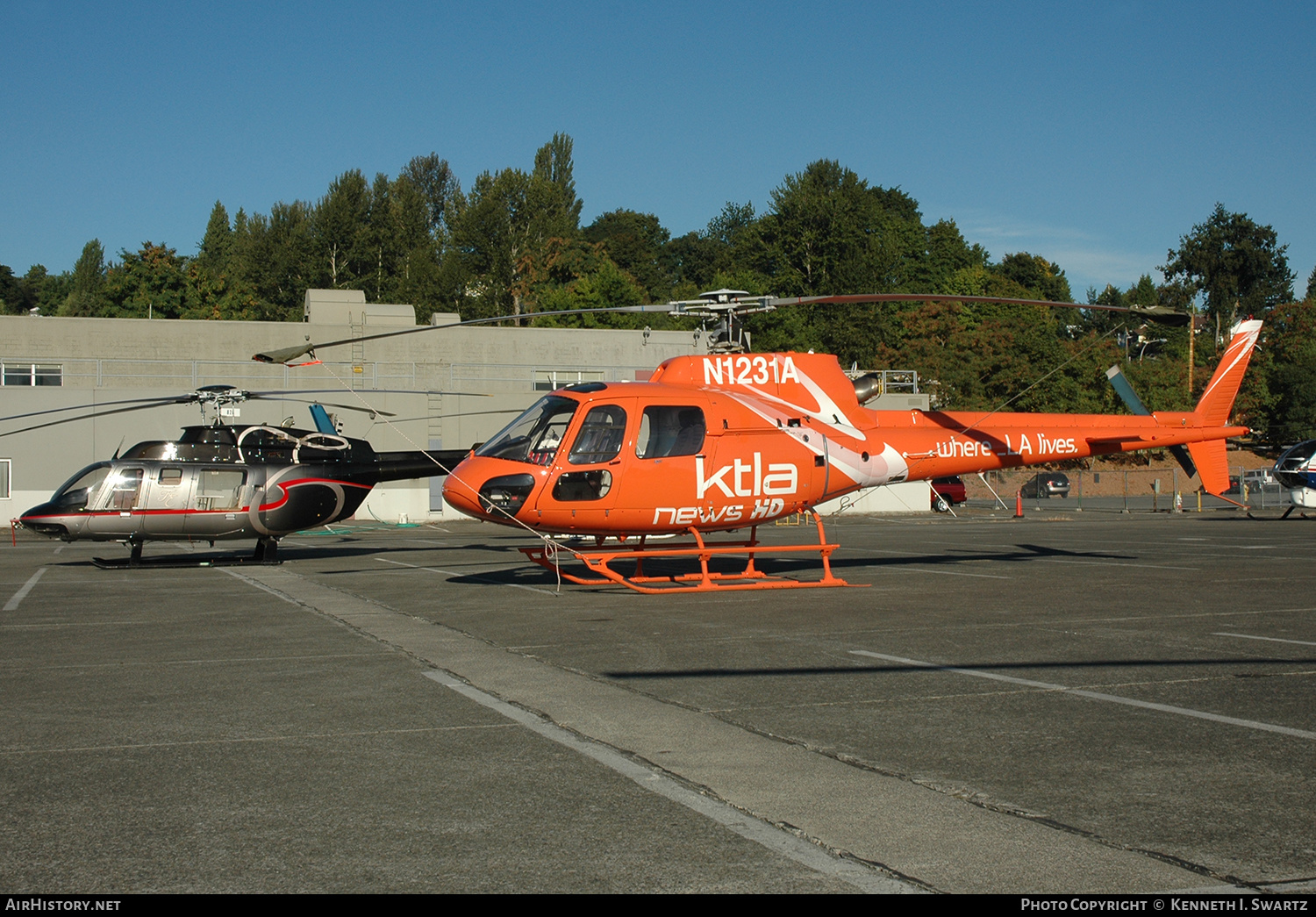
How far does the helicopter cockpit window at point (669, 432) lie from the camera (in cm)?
1551

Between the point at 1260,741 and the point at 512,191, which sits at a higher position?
the point at 512,191

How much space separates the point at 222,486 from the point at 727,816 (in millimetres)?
19018

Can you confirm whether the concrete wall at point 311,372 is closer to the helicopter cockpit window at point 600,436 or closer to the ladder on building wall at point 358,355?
the ladder on building wall at point 358,355

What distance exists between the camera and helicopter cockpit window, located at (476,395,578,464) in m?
15.1

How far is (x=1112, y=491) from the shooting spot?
70.8m

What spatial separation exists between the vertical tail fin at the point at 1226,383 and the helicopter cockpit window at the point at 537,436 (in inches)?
457

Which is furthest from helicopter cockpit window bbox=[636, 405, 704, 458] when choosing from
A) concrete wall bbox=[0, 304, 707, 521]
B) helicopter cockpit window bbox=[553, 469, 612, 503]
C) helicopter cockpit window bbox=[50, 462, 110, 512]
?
concrete wall bbox=[0, 304, 707, 521]

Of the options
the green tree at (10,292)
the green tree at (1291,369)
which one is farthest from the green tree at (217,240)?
the green tree at (1291,369)

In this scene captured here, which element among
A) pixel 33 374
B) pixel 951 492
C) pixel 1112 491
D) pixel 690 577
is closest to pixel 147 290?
pixel 33 374

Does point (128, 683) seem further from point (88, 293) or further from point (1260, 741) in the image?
point (88, 293)

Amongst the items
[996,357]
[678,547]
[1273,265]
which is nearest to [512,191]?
[996,357]

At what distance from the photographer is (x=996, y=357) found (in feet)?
256

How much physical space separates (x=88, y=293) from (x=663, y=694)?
12151 cm

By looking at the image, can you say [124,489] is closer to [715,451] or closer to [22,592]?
[22,592]
